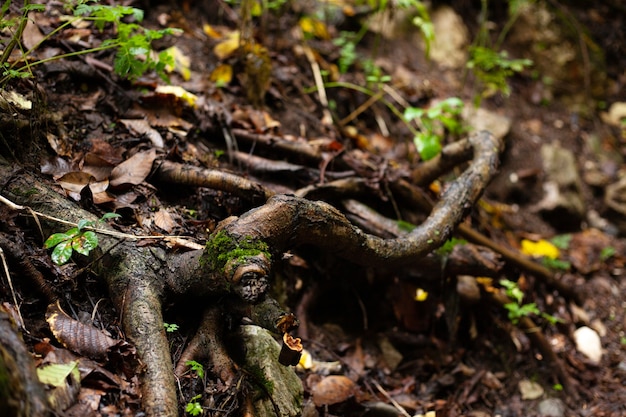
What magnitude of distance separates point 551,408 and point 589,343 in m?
0.91

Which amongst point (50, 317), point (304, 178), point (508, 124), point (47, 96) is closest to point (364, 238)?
point (304, 178)

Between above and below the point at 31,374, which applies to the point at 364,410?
below

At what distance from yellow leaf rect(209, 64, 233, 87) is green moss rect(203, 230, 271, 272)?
205 cm

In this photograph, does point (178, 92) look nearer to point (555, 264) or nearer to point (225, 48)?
point (225, 48)

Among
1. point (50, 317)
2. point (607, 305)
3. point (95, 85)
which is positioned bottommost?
point (607, 305)

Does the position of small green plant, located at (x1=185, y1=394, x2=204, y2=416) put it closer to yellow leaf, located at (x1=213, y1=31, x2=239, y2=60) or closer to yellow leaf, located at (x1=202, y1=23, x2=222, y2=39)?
yellow leaf, located at (x1=213, y1=31, x2=239, y2=60)

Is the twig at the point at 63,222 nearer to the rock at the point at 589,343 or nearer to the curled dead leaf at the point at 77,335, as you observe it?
the curled dead leaf at the point at 77,335

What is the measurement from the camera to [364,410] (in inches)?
112

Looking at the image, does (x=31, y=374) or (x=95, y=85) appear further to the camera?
(x=95, y=85)

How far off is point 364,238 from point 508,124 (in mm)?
3578

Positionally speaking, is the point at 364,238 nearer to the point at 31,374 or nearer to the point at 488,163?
the point at 488,163

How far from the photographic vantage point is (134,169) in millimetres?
2789

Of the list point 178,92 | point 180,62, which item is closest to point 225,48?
point 180,62

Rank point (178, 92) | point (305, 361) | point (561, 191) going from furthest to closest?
point (561, 191), point (178, 92), point (305, 361)
